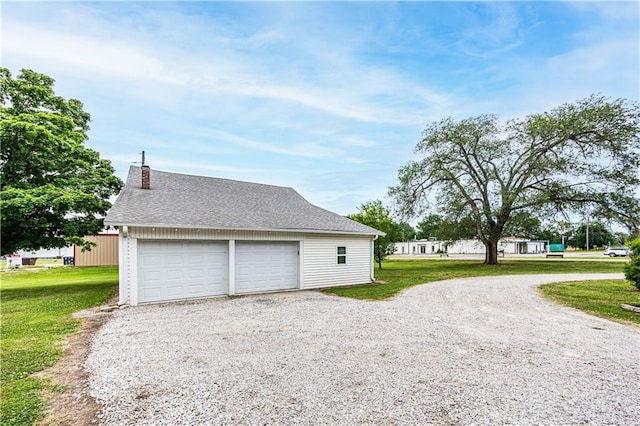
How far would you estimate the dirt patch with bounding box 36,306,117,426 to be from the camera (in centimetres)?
317

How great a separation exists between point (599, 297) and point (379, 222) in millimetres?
11432

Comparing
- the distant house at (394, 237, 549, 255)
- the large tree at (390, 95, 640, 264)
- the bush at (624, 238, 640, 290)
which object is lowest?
the distant house at (394, 237, 549, 255)

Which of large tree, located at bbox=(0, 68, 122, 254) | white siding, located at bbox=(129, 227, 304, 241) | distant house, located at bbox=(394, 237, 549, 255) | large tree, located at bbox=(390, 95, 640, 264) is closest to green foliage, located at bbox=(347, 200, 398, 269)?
large tree, located at bbox=(390, 95, 640, 264)

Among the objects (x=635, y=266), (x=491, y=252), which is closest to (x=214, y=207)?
(x=635, y=266)

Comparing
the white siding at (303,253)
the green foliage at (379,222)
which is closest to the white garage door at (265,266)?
the white siding at (303,253)

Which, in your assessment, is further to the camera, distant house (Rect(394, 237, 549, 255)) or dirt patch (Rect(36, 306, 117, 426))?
distant house (Rect(394, 237, 549, 255))

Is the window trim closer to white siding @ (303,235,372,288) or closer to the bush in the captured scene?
white siding @ (303,235,372,288)

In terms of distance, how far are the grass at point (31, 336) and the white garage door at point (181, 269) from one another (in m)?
1.67

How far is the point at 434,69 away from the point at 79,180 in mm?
15397

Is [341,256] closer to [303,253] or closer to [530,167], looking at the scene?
[303,253]

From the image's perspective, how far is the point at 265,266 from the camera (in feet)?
38.3

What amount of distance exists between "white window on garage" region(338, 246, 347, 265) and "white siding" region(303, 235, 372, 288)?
0.13 metres

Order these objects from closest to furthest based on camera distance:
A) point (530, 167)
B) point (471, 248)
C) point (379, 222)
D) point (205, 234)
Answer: point (205, 234) → point (379, 222) → point (530, 167) → point (471, 248)

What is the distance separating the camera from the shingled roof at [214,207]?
9.66m
